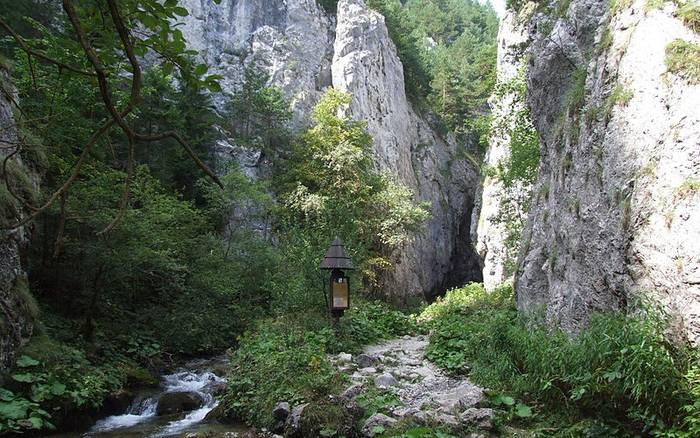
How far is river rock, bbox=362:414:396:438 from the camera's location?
581 cm

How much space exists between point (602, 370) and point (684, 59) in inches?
159

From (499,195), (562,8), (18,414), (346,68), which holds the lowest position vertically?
(18,414)

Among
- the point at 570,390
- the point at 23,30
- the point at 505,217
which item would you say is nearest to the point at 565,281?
the point at 570,390

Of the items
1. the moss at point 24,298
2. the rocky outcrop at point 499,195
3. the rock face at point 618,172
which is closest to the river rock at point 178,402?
the moss at point 24,298

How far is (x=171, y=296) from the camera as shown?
14336 millimetres

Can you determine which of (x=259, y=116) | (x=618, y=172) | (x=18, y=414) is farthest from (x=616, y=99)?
(x=259, y=116)

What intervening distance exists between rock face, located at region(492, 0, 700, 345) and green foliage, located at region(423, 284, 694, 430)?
371 millimetres

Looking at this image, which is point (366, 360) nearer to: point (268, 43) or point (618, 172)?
point (618, 172)

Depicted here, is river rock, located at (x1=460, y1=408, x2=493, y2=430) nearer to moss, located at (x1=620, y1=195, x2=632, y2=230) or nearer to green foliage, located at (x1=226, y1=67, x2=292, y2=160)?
moss, located at (x1=620, y1=195, x2=632, y2=230)

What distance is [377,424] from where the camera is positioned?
598cm

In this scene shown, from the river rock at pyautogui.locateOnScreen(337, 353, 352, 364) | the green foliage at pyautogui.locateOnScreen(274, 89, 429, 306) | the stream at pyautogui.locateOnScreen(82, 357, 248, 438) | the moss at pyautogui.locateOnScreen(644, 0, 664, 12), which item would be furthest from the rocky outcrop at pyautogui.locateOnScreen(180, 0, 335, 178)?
the moss at pyautogui.locateOnScreen(644, 0, 664, 12)

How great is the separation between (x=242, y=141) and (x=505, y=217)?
13.0 metres

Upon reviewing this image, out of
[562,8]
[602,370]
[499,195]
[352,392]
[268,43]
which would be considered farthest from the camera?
[268,43]

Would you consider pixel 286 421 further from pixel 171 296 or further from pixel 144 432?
pixel 171 296
